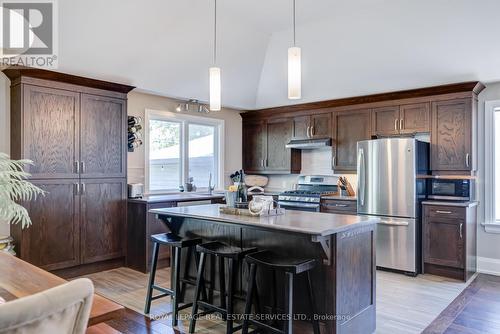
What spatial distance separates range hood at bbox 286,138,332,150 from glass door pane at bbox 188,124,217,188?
1.37 m

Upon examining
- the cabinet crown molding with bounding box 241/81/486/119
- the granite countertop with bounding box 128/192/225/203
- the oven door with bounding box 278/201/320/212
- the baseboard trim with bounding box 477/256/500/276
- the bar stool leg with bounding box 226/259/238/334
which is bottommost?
the baseboard trim with bounding box 477/256/500/276

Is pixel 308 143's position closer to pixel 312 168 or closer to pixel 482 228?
pixel 312 168

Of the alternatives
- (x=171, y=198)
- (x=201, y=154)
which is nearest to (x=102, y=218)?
(x=171, y=198)

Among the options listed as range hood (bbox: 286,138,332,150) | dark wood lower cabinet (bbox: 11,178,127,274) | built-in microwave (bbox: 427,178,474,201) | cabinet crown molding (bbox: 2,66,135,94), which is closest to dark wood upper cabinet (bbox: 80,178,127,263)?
dark wood lower cabinet (bbox: 11,178,127,274)

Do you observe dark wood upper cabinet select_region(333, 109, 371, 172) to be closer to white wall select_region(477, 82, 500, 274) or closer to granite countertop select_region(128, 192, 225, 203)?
white wall select_region(477, 82, 500, 274)

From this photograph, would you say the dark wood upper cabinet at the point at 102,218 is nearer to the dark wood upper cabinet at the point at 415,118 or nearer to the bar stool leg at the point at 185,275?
the bar stool leg at the point at 185,275

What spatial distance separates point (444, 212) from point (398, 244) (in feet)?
2.23

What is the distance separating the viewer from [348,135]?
5535mm

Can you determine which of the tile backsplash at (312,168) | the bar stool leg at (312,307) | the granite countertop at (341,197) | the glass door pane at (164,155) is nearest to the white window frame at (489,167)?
the granite countertop at (341,197)

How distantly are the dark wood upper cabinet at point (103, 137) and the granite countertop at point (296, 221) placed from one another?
165 cm

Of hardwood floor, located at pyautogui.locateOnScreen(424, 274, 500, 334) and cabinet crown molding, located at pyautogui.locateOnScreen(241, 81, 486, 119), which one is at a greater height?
cabinet crown molding, located at pyautogui.locateOnScreen(241, 81, 486, 119)

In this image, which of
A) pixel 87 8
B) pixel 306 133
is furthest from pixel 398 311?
pixel 87 8

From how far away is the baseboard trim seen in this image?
181 inches

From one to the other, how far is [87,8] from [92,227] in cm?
252
